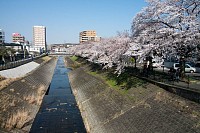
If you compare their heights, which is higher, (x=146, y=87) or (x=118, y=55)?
(x=118, y=55)

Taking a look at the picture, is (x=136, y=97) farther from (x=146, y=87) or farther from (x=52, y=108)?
(x=52, y=108)

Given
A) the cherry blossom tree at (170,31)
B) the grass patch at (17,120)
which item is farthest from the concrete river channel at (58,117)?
the cherry blossom tree at (170,31)

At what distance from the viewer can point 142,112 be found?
15.6m

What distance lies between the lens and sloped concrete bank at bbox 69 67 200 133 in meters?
12.4

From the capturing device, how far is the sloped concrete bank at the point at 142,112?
1242 cm

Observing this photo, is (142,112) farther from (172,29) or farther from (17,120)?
(17,120)

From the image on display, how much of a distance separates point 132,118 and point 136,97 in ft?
11.1

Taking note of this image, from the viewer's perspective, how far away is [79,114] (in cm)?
2284

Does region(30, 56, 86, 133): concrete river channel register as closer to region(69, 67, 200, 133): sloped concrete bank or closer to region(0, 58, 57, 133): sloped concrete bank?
region(0, 58, 57, 133): sloped concrete bank

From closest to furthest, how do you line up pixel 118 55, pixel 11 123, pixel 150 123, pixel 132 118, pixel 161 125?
pixel 161 125
pixel 150 123
pixel 132 118
pixel 11 123
pixel 118 55

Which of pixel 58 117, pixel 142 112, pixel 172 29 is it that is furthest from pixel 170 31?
pixel 58 117

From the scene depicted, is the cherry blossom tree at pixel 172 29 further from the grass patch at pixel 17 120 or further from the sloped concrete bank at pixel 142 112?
the grass patch at pixel 17 120

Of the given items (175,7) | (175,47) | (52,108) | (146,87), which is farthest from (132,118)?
(52,108)

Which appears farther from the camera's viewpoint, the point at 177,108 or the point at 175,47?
the point at 175,47
